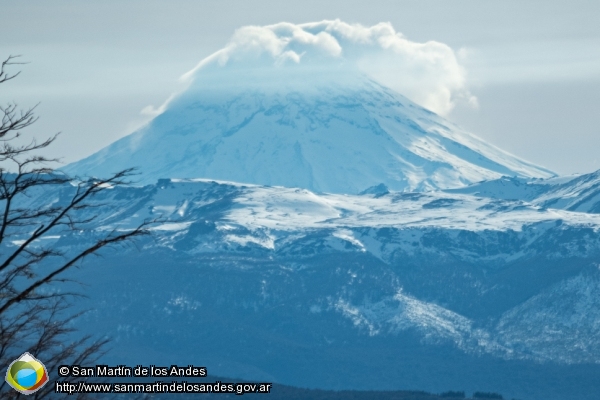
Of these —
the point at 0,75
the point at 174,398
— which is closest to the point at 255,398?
the point at 174,398

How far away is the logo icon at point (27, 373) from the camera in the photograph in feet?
85.0

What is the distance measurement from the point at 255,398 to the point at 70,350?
17108cm

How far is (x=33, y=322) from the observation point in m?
26.2

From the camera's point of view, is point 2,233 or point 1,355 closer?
point 2,233

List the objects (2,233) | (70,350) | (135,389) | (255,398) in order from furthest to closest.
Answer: (255,398) → (135,389) → (70,350) → (2,233)

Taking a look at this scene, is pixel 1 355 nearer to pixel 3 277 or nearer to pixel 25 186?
pixel 3 277

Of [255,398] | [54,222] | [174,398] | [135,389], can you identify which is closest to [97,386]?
[135,389]

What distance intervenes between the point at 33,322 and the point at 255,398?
17229cm

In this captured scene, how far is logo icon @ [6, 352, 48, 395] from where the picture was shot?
1021 inches

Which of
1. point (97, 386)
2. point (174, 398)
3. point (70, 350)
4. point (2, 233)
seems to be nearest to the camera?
point (2, 233)

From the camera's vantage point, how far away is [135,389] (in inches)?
1337

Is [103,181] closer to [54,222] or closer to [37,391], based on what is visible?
[54,222]

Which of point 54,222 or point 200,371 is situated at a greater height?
point 54,222

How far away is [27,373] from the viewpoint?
26.1m
